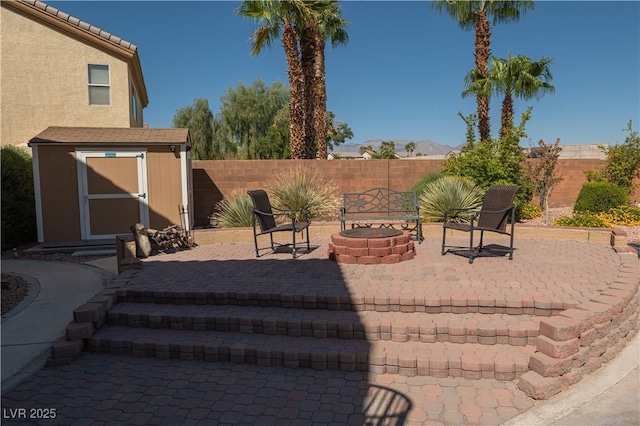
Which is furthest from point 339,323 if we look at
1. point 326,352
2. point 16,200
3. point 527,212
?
point 16,200

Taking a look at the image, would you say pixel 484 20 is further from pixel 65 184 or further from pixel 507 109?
pixel 65 184

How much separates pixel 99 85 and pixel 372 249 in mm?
10874

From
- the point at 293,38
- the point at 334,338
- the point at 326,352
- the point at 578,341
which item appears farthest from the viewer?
the point at 293,38

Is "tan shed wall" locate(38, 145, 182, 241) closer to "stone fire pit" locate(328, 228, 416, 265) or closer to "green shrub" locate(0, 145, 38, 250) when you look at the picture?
"green shrub" locate(0, 145, 38, 250)

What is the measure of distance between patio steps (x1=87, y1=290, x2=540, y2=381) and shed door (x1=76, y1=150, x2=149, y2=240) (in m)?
5.56

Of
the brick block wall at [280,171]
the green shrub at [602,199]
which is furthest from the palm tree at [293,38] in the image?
the green shrub at [602,199]

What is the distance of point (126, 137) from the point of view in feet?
32.3

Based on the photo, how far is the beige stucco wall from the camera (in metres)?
12.1

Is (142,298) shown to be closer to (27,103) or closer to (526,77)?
(27,103)

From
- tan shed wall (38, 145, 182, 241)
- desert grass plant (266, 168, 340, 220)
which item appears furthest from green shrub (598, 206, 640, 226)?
tan shed wall (38, 145, 182, 241)

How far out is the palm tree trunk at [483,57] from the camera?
1761 centimetres

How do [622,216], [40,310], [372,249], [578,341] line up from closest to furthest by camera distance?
[578,341], [40,310], [372,249], [622,216]

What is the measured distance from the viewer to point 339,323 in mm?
4191

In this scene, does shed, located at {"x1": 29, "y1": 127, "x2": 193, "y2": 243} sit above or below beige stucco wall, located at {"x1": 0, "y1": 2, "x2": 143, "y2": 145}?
below
